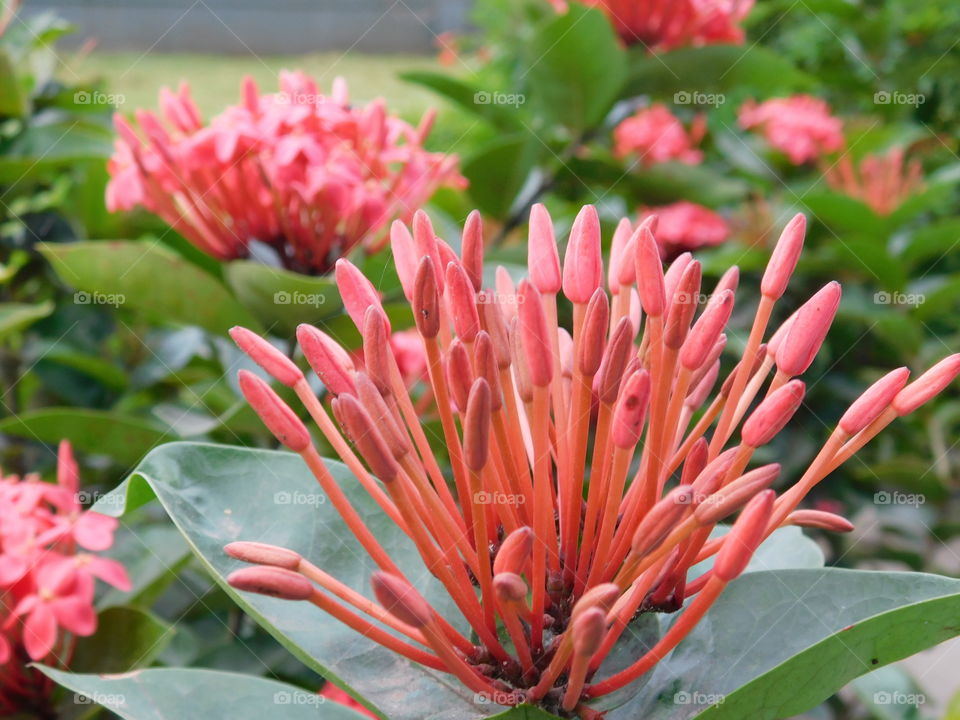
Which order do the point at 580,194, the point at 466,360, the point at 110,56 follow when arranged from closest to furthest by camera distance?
the point at 466,360 < the point at 580,194 < the point at 110,56

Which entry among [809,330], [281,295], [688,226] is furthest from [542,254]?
[688,226]

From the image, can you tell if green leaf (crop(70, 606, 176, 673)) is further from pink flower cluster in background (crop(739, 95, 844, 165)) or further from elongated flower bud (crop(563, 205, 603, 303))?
pink flower cluster in background (crop(739, 95, 844, 165))

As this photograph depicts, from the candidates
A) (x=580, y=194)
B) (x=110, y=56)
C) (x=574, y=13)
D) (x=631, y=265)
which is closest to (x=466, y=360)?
(x=631, y=265)

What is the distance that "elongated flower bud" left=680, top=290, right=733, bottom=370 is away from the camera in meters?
0.41

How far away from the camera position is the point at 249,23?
5301 millimetres

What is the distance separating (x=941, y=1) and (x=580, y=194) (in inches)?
39.1

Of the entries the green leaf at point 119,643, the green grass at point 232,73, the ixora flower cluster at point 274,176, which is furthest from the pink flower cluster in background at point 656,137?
the green grass at point 232,73

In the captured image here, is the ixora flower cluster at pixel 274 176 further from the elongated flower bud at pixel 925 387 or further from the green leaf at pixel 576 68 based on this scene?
the elongated flower bud at pixel 925 387

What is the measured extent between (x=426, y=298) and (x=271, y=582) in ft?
0.46

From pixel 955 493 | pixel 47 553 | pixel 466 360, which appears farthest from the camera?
pixel 955 493

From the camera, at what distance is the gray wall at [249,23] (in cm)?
515

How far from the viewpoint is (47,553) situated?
69 cm

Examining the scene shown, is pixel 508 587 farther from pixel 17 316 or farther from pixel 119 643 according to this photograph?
pixel 17 316

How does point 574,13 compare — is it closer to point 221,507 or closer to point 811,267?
point 811,267
